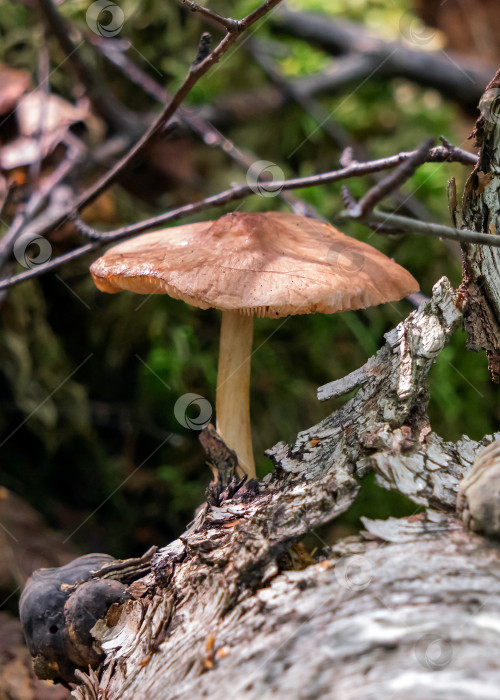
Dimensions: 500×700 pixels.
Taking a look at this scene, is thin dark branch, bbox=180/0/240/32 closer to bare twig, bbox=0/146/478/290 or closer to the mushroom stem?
bare twig, bbox=0/146/478/290

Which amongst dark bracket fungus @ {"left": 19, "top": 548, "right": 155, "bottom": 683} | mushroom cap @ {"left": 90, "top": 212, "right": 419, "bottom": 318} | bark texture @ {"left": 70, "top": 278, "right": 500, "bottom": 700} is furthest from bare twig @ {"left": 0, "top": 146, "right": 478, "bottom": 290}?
dark bracket fungus @ {"left": 19, "top": 548, "right": 155, "bottom": 683}

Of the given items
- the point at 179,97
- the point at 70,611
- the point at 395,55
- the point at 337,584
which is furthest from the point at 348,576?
the point at 395,55

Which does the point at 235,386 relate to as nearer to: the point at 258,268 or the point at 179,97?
the point at 258,268

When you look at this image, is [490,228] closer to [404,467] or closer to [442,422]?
[404,467]

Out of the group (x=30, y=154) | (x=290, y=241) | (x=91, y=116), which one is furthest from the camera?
(x=91, y=116)

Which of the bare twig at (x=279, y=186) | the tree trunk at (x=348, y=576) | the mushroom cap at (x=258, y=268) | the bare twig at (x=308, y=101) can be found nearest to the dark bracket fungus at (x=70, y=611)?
the tree trunk at (x=348, y=576)

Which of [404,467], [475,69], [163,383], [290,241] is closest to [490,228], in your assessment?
[290,241]
